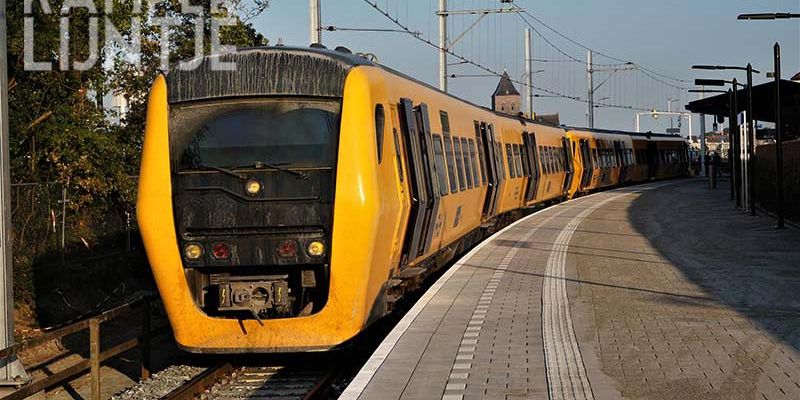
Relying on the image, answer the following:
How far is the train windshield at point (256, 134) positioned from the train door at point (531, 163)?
19.5m

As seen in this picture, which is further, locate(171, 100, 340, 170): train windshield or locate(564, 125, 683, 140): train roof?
locate(564, 125, 683, 140): train roof

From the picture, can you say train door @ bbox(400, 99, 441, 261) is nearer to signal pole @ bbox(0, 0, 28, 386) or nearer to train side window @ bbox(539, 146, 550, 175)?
signal pole @ bbox(0, 0, 28, 386)

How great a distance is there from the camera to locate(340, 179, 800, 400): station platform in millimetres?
8367

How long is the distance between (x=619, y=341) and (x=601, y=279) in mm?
5406

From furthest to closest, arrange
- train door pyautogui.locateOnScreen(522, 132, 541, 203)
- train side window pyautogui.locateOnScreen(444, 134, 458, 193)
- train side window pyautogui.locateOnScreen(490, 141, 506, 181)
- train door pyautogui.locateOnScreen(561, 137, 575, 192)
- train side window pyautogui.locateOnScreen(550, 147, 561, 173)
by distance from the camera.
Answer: train door pyautogui.locateOnScreen(561, 137, 575, 192) < train side window pyautogui.locateOnScreen(550, 147, 561, 173) < train door pyautogui.locateOnScreen(522, 132, 541, 203) < train side window pyautogui.locateOnScreen(490, 141, 506, 181) < train side window pyautogui.locateOnScreen(444, 134, 458, 193)

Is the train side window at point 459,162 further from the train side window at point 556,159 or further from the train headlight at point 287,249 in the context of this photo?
the train side window at point 556,159

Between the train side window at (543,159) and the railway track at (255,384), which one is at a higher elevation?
the train side window at (543,159)

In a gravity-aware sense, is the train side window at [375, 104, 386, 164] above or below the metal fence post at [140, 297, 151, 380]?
above

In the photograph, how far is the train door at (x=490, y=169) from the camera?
22.2 metres

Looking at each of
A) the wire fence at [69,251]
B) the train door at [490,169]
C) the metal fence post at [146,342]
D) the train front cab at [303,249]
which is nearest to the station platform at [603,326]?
the train front cab at [303,249]

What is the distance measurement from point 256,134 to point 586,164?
119ft

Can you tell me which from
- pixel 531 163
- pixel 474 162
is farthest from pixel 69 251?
pixel 531 163

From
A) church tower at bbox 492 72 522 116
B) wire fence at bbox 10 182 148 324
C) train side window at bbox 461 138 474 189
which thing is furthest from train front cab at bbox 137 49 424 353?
church tower at bbox 492 72 522 116

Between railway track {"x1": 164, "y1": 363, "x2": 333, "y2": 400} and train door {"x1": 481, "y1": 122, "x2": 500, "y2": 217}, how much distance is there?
10.4 m
